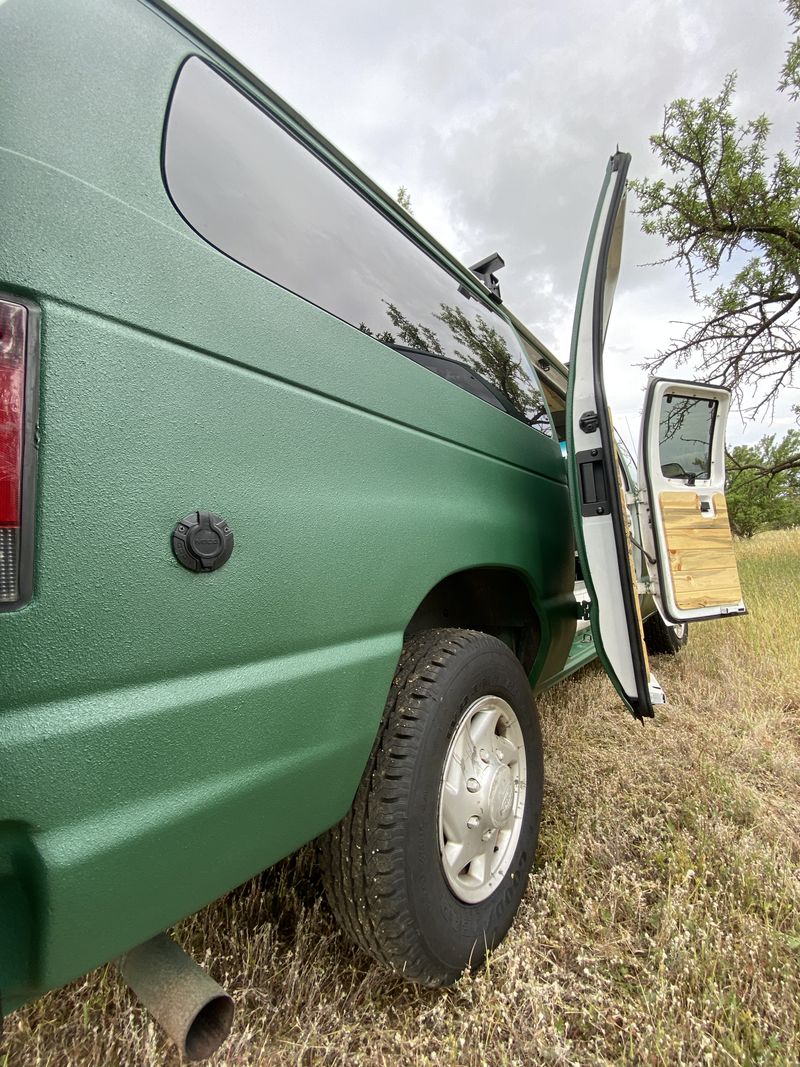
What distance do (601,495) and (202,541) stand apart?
4.38 ft

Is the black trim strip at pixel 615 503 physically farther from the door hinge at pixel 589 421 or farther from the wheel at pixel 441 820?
the wheel at pixel 441 820

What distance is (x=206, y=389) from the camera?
844 mm

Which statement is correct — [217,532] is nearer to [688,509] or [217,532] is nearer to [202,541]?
[202,541]

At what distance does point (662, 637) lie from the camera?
4199 millimetres

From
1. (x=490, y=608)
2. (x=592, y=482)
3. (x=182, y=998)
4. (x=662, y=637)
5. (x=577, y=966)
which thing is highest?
(x=592, y=482)

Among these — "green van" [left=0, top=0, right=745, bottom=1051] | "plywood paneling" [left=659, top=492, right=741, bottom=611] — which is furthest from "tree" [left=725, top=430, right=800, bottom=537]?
"green van" [left=0, top=0, right=745, bottom=1051]

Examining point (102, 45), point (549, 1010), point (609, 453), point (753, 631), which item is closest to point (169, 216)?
point (102, 45)

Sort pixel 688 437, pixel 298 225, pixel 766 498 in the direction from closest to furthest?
pixel 298 225, pixel 688 437, pixel 766 498

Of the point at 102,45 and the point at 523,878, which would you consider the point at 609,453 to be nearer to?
the point at 523,878

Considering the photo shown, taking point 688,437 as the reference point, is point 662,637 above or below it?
below

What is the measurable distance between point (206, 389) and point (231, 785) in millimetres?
605

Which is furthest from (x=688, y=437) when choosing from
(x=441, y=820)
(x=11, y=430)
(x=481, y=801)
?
(x=11, y=430)

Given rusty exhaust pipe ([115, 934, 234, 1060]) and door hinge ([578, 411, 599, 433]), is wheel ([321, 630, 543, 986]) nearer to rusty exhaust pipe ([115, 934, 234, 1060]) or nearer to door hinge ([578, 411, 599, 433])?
rusty exhaust pipe ([115, 934, 234, 1060])

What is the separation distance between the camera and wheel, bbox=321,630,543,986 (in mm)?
1136
